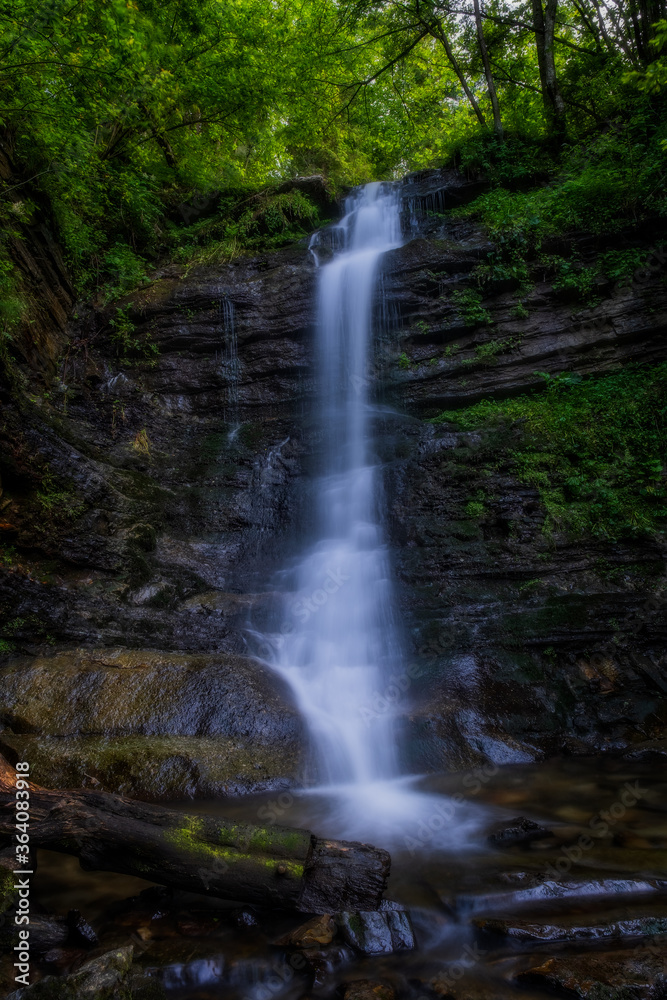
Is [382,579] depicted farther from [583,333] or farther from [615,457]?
[583,333]

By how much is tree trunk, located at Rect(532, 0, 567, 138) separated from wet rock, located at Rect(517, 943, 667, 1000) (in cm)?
1466

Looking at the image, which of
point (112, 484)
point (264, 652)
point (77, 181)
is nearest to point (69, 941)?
point (264, 652)

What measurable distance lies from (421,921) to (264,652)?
3.90 m

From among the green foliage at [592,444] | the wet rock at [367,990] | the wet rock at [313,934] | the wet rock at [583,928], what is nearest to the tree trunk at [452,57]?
the green foliage at [592,444]

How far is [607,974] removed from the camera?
2117mm

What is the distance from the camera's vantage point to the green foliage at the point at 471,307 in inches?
377

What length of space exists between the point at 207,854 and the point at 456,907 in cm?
143

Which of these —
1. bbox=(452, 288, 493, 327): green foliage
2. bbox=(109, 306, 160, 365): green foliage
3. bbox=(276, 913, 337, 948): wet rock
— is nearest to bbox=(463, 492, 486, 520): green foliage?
bbox=(452, 288, 493, 327): green foliage

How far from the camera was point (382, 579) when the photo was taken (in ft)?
23.4

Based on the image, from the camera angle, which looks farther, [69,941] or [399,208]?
[399,208]

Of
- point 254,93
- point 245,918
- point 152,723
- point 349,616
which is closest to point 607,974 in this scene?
point 245,918

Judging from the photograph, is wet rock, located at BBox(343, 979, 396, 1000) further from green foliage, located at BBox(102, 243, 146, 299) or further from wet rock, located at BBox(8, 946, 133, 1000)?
green foliage, located at BBox(102, 243, 146, 299)

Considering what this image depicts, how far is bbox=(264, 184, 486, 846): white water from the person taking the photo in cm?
465

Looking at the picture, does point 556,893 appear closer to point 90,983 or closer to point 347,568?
point 90,983
